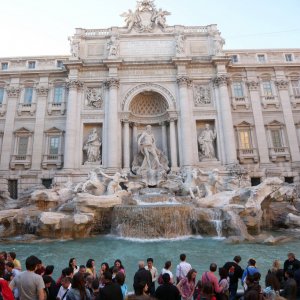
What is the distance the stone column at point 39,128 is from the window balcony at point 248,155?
16448 mm

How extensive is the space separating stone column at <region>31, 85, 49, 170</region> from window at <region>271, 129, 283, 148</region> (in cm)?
1963

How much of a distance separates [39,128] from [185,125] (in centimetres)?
1237

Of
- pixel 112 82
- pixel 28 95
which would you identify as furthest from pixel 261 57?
pixel 28 95

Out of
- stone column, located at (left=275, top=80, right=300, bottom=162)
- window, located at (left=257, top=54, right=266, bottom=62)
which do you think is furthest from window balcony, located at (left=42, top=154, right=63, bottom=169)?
window, located at (left=257, top=54, right=266, bottom=62)

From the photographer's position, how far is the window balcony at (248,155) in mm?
21203

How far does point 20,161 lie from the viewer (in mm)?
21328

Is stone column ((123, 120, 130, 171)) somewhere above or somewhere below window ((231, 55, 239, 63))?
below

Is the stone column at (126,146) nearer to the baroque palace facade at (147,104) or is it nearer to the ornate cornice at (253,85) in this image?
the baroque palace facade at (147,104)

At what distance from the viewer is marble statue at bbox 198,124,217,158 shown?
2089cm

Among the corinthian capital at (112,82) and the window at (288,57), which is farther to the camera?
the window at (288,57)

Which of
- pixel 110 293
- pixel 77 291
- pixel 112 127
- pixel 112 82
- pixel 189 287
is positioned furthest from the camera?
pixel 112 82

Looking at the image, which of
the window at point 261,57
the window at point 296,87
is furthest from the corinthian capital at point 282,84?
the window at point 261,57

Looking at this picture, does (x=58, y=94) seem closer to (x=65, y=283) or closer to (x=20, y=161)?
(x=20, y=161)

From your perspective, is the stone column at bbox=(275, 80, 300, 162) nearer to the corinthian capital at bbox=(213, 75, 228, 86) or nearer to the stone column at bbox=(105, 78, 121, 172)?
the corinthian capital at bbox=(213, 75, 228, 86)
